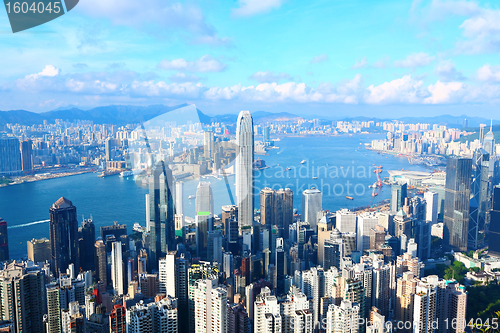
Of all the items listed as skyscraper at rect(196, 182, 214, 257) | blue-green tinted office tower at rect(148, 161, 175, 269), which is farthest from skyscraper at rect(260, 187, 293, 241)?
blue-green tinted office tower at rect(148, 161, 175, 269)

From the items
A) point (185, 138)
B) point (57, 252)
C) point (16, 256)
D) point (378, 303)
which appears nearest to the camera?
point (185, 138)

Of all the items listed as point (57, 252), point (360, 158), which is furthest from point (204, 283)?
point (360, 158)

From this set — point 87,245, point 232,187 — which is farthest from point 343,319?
point 87,245

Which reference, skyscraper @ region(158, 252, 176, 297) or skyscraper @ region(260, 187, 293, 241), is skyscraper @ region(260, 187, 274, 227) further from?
skyscraper @ region(158, 252, 176, 297)

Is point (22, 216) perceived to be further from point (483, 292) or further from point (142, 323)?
point (483, 292)

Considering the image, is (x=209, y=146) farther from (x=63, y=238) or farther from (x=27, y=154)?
(x=27, y=154)

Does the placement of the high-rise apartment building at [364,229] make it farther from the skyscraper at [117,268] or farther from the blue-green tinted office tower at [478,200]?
the skyscraper at [117,268]

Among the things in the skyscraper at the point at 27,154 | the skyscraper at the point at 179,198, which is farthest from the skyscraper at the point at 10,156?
the skyscraper at the point at 179,198
